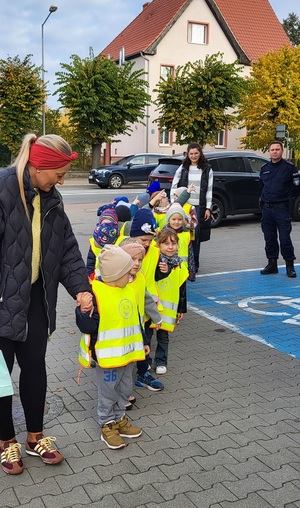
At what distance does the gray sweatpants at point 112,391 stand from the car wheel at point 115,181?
75.4 ft

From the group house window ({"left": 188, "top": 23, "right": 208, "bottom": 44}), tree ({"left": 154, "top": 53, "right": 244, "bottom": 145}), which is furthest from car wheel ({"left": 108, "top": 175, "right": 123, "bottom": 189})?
house window ({"left": 188, "top": 23, "right": 208, "bottom": 44})

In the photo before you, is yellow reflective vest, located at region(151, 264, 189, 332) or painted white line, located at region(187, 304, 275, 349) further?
painted white line, located at region(187, 304, 275, 349)

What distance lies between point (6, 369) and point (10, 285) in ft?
1.56

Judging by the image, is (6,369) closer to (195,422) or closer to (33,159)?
(33,159)

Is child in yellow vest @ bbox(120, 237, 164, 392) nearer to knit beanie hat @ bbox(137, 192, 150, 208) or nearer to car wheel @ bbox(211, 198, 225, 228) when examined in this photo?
knit beanie hat @ bbox(137, 192, 150, 208)

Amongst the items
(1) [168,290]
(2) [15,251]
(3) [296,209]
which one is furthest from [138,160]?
(2) [15,251]

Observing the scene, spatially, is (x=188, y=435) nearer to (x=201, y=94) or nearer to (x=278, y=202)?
(x=278, y=202)

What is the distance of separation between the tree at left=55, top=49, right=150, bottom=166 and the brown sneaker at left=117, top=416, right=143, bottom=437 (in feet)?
90.5

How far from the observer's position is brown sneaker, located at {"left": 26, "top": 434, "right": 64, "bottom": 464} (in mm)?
3400

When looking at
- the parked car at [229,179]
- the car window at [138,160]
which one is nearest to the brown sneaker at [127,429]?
the parked car at [229,179]

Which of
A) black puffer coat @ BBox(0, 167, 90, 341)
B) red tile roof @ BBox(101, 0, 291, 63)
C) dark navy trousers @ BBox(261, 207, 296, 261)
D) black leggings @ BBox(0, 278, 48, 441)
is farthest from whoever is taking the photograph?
red tile roof @ BBox(101, 0, 291, 63)

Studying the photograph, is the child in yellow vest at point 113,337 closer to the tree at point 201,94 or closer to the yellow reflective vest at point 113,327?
the yellow reflective vest at point 113,327

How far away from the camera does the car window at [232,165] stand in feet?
44.4

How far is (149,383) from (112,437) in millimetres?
959
